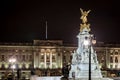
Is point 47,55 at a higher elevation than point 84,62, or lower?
higher

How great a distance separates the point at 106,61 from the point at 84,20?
104 meters

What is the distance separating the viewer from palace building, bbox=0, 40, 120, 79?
7411 inches

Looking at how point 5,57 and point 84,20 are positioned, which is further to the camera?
point 5,57

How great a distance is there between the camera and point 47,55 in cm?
19238

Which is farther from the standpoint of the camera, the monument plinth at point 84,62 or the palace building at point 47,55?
the palace building at point 47,55

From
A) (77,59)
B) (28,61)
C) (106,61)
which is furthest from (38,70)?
(77,59)

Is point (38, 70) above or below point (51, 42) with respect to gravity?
below

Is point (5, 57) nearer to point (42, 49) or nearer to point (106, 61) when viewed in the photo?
point (42, 49)

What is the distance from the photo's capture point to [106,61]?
191 m

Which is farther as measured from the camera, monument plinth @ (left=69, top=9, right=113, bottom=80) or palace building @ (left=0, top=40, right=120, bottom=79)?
palace building @ (left=0, top=40, right=120, bottom=79)

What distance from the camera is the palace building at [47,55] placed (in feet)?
618

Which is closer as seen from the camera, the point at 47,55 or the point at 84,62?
the point at 84,62

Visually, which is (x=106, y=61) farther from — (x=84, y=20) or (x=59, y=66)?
(x=84, y=20)

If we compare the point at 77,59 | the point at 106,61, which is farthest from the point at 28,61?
the point at 77,59
